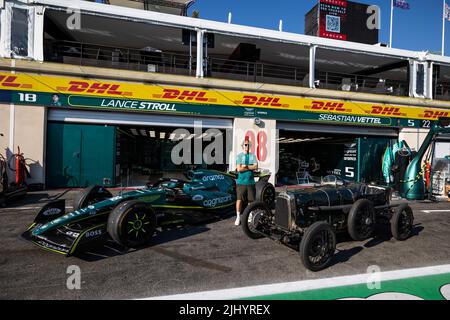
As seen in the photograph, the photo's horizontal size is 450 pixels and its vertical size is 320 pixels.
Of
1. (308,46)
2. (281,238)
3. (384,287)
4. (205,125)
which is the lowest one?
(384,287)

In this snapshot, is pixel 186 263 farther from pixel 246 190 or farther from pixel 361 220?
pixel 361 220

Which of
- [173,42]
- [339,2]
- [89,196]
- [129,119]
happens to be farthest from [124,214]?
[339,2]

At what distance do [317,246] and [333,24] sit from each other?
26035mm

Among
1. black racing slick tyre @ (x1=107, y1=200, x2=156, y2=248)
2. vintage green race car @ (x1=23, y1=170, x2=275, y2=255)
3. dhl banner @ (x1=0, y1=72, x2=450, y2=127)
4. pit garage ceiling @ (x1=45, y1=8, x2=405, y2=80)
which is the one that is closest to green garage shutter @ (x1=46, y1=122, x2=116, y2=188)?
dhl banner @ (x1=0, y1=72, x2=450, y2=127)

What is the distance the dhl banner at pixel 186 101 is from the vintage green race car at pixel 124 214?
5579 mm

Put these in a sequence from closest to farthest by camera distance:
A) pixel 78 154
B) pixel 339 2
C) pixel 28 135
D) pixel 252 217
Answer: pixel 252 217
pixel 28 135
pixel 78 154
pixel 339 2

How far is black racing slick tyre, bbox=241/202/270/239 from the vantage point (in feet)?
15.8

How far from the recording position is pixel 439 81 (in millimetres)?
20906

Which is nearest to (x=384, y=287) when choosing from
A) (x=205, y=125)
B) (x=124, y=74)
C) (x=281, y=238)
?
(x=281, y=238)

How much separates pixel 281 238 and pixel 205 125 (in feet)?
27.4

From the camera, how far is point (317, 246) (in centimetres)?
383

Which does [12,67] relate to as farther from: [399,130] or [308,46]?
[399,130]

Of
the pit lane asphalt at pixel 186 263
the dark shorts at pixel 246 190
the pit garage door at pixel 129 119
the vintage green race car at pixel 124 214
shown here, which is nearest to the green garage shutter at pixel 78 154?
the pit garage door at pixel 129 119

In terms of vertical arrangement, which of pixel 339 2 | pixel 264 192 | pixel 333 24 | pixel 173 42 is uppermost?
pixel 339 2
